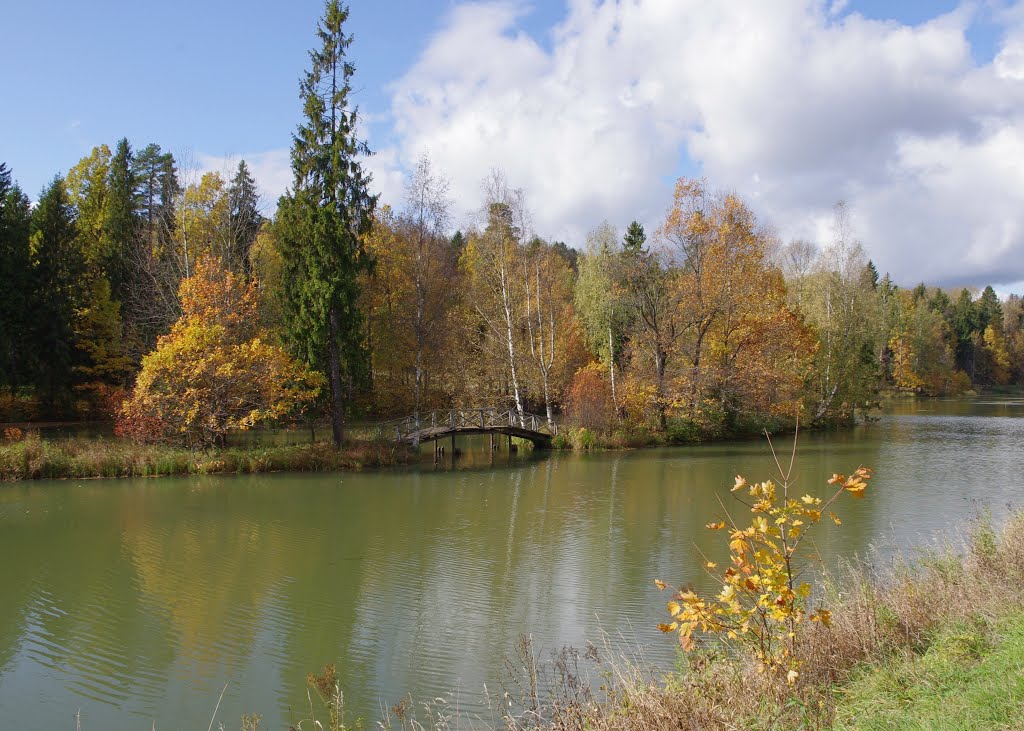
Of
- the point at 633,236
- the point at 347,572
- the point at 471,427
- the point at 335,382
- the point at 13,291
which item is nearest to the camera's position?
the point at 347,572

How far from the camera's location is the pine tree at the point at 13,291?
26.9 m

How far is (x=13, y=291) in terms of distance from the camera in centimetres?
2752

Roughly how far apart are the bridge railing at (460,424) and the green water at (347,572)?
2.40 metres

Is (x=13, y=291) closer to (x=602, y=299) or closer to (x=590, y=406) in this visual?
(x=590, y=406)

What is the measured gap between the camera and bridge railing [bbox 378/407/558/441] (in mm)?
24741

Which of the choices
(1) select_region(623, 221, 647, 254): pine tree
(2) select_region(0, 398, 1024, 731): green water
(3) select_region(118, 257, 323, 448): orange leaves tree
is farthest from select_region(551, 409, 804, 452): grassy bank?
(1) select_region(623, 221, 647, 254): pine tree

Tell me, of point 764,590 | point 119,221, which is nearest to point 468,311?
point 119,221

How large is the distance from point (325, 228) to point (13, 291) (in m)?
→ 13.5

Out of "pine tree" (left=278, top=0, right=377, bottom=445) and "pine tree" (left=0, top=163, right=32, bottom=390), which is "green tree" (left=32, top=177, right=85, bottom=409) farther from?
"pine tree" (left=278, top=0, right=377, bottom=445)

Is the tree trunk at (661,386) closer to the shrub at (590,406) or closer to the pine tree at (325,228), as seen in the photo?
the shrub at (590,406)

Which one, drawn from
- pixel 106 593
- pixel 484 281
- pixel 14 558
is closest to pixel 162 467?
pixel 14 558

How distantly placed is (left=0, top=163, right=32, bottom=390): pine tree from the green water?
11.0m

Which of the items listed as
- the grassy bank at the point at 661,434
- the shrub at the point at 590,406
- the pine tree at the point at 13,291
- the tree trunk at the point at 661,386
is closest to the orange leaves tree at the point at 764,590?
the grassy bank at the point at 661,434

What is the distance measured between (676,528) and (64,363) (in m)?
25.1
